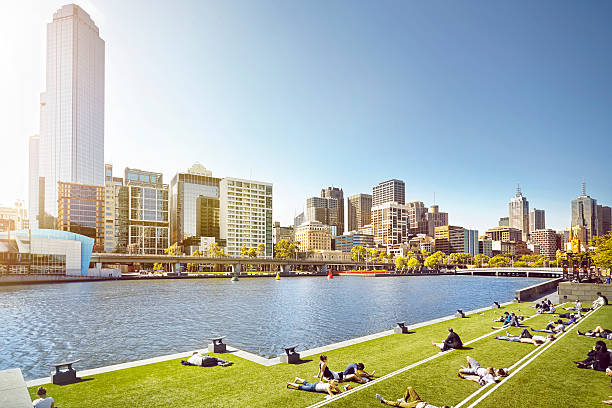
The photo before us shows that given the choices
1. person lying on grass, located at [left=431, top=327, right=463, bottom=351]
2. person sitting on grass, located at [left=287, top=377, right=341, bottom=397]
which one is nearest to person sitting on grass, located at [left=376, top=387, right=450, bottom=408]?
person sitting on grass, located at [left=287, top=377, right=341, bottom=397]

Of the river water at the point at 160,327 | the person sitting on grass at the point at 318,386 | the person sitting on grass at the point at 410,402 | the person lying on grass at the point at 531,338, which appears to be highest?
the person sitting on grass at the point at 410,402

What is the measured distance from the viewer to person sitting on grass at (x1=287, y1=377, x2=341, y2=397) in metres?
16.0

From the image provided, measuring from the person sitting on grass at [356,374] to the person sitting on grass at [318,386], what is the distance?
3.66 ft

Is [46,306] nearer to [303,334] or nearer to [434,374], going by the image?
[303,334]

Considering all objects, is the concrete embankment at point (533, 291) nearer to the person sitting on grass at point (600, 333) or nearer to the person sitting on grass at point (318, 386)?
the person sitting on grass at point (600, 333)

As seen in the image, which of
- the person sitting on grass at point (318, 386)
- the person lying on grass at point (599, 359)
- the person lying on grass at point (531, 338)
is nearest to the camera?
the person sitting on grass at point (318, 386)

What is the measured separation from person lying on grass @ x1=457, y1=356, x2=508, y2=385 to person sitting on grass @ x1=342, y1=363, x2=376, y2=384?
4329 millimetres

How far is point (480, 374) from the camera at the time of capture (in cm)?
1741

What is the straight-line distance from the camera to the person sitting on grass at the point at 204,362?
2047cm

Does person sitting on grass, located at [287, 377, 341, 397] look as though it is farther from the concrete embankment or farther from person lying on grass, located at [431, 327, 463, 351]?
the concrete embankment

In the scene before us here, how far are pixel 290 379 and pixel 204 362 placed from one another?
5.15 metres

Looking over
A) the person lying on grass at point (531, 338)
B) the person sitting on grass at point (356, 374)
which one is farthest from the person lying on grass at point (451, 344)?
the person sitting on grass at point (356, 374)

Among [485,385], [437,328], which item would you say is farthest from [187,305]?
[485,385]

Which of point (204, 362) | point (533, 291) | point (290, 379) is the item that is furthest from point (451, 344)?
point (533, 291)
